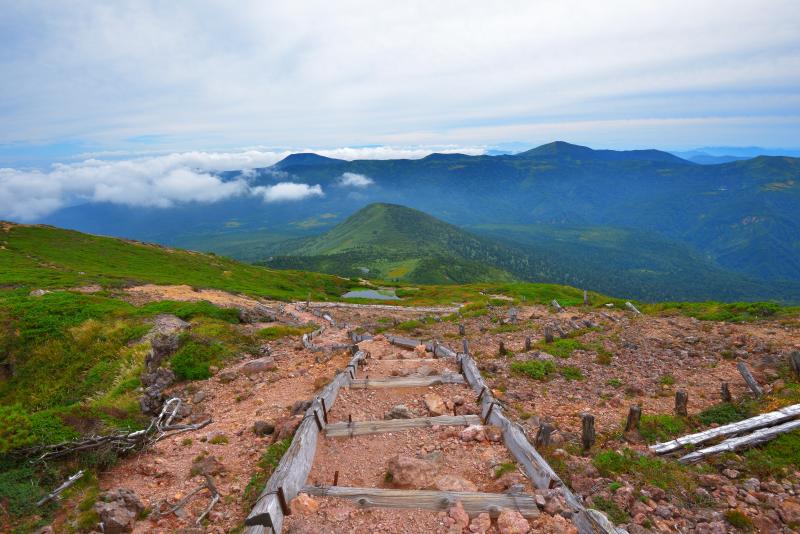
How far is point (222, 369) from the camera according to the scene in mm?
13422

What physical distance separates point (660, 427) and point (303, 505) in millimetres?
8791

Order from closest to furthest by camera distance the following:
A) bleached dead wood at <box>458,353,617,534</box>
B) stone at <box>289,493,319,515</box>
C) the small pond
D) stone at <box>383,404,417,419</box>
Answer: bleached dead wood at <box>458,353,617,534</box> < stone at <box>289,493,319,515</box> < stone at <box>383,404,417,419</box> < the small pond

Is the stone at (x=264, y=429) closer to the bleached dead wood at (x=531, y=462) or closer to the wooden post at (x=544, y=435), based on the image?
the bleached dead wood at (x=531, y=462)

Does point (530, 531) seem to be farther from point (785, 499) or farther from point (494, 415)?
point (785, 499)

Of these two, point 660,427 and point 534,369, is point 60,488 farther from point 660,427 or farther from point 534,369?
point 534,369

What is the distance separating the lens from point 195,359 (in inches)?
525

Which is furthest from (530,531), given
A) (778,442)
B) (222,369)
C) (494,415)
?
(222,369)

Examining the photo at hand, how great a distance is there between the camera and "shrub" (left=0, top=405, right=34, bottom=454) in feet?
→ 22.1

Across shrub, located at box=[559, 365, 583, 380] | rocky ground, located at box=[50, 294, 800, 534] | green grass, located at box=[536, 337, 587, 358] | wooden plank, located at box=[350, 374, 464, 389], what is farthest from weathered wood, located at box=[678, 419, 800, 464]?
green grass, located at box=[536, 337, 587, 358]

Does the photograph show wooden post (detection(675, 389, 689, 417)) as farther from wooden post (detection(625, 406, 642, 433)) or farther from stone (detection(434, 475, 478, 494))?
stone (detection(434, 475, 478, 494))

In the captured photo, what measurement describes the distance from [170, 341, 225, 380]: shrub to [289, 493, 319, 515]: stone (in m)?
8.71

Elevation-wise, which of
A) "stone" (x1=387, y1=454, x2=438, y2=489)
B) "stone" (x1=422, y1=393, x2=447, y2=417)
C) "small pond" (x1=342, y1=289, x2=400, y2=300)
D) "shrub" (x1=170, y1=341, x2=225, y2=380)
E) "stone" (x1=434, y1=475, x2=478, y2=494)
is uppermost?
"stone" (x1=387, y1=454, x2=438, y2=489)

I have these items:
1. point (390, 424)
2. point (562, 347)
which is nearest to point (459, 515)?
point (390, 424)

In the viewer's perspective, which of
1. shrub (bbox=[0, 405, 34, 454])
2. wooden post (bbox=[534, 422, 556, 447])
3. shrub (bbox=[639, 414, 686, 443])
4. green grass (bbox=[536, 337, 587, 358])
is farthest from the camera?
green grass (bbox=[536, 337, 587, 358])
